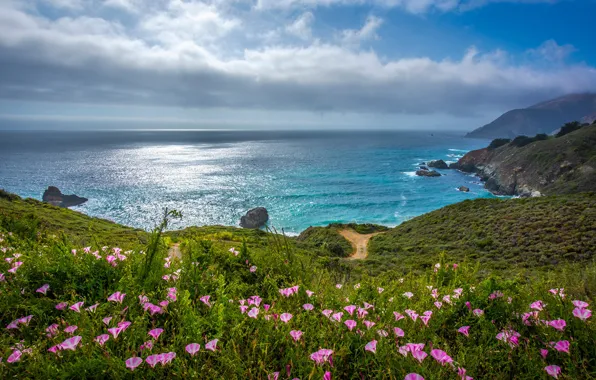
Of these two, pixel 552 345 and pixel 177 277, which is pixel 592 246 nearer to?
pixel 552 345

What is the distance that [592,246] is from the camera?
24.7 metres

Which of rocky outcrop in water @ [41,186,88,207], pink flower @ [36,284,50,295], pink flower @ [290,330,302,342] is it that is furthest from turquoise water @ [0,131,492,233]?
pink flower @ [290,330,302,342]

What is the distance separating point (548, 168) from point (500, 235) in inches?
2271

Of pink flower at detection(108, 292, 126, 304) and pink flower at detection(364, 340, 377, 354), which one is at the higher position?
pink flower at detection(108, 292, 126, 304)

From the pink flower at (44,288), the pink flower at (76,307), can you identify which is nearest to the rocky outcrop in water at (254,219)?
the pink flower at (44,288)

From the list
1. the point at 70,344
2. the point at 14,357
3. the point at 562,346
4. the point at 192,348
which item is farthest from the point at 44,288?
the point at 562,346

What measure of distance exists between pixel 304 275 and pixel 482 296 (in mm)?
2085

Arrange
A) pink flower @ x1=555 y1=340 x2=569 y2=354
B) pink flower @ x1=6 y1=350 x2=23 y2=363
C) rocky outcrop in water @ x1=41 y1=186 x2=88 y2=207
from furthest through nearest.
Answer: rocky outcrop in water @ x1=41 y1=186 x2=88 y2=207
pink flower @ x1=555 y1=340 x2=569 y2=354
pink flower @ x1=6 y1=350 x2=23 y2=363

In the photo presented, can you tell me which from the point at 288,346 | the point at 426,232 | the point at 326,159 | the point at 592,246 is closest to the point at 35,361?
the point at 288,346

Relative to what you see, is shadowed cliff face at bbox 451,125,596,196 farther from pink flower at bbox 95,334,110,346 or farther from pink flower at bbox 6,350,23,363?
pink flower at bbox 6,350,23,363

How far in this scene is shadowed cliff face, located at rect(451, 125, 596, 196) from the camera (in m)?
64.6

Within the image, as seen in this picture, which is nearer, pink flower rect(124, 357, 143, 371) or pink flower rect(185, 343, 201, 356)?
pink flower rect(124, 357, 143, 371)

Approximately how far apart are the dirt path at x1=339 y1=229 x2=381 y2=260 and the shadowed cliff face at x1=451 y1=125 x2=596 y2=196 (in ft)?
160

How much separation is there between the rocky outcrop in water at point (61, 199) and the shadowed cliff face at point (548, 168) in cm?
10604
